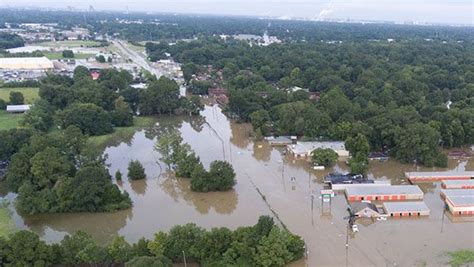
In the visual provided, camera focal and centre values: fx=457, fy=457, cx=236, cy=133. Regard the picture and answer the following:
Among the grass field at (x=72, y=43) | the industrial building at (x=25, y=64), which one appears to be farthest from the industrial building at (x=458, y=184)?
the grass field at (x=72, y=43)

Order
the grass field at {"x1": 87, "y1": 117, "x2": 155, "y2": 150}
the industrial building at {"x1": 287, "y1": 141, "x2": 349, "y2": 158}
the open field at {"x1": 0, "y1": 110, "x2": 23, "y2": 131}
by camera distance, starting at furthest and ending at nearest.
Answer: the open field at {"x1": 0, "y1": 110, "x2": 23, "y2": 131} → the grass field at {"x1": 87, "y1": 117, "x2": 155, "y2": 150} → the industrial building at {"x1": 287, "y1": 141, "x2": 349, "y2": 158}

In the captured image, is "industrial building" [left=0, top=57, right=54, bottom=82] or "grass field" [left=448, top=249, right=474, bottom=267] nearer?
"grass field" [left=448, top=249, right=474, bottom=267]

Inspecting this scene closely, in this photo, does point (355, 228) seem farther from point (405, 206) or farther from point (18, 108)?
point (18, 108)

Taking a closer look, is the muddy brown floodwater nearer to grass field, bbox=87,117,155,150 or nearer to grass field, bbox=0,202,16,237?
grass field, bbox=0,202,16,237

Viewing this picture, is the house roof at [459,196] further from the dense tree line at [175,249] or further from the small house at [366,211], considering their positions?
the dense tree line at [175,249]

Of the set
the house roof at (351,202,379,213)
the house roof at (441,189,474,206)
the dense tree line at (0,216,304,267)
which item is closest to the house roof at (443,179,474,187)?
the house roof at (441,189,474,206)

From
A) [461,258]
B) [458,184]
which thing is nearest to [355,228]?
[461,258]
